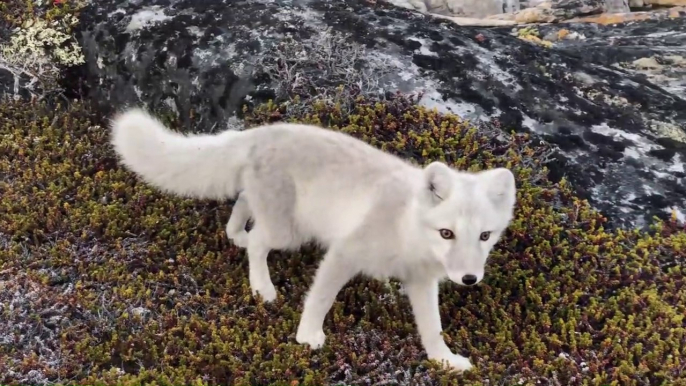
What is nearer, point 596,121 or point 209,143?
point 209,143

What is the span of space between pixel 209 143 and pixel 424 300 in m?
2.08

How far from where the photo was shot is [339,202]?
186 inches

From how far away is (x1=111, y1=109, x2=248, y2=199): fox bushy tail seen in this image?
5.24 metres

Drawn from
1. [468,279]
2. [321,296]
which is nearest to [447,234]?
[468,279]

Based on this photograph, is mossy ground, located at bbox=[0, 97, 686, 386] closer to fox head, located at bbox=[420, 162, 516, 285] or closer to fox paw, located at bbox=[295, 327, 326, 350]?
fox paw, located at bbox=[295, 327, 326, 350]

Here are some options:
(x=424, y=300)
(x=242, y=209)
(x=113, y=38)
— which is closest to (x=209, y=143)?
(x=242, y=209)

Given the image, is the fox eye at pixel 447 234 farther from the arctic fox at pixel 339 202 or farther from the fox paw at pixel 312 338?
the fox paw at pixel 312 338

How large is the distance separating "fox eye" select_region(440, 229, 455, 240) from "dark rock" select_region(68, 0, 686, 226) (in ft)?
9.83

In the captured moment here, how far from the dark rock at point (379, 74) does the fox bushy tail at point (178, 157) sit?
1.89 m

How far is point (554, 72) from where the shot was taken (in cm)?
773

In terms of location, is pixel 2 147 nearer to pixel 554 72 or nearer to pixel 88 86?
pixel 88 86

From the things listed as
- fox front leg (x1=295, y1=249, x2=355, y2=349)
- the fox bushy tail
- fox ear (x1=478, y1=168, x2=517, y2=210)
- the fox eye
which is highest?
fox ear (x1=478, y1=168, x2=517, y2=210)

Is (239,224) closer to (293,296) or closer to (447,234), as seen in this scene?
(293,296)

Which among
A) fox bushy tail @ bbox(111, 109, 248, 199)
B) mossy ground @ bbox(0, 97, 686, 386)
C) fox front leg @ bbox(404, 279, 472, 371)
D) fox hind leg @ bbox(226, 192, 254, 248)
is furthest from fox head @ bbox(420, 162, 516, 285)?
fox hind leg @ bbox(226, 192, 254, 248)
